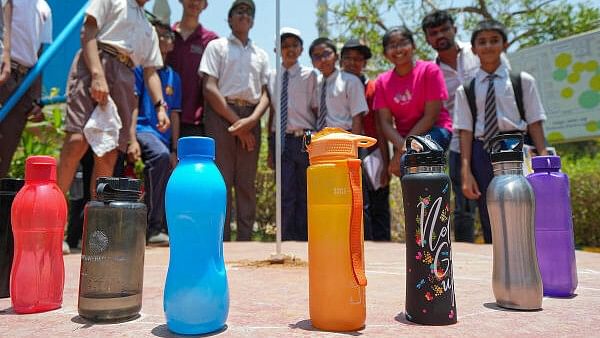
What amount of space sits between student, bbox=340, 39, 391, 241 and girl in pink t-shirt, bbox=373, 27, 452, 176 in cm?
24

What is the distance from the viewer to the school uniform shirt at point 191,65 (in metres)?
4.60

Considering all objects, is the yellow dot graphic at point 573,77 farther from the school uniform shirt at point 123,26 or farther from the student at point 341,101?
the school uniform shirt at point 123,26

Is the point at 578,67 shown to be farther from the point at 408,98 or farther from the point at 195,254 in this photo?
the point at 195,254

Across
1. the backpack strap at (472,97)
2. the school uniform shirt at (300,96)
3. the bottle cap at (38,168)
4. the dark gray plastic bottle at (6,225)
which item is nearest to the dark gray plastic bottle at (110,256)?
the bottle cap at (38,168)

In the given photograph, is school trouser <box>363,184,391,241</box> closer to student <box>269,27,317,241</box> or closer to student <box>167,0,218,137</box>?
student <box>269,27,317,241</box>

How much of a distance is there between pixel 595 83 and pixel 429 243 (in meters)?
5.81

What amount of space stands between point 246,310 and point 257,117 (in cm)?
291

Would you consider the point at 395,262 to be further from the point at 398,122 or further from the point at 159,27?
the point at 159,27

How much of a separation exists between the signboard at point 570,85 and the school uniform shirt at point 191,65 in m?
4.62

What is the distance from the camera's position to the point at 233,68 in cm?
430

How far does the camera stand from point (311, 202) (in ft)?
4.41

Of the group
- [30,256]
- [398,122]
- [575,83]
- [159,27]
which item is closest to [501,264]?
[30,256]

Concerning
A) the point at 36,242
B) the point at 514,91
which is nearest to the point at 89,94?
the point at 36,242

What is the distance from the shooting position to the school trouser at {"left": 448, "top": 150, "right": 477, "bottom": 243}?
4293mm
